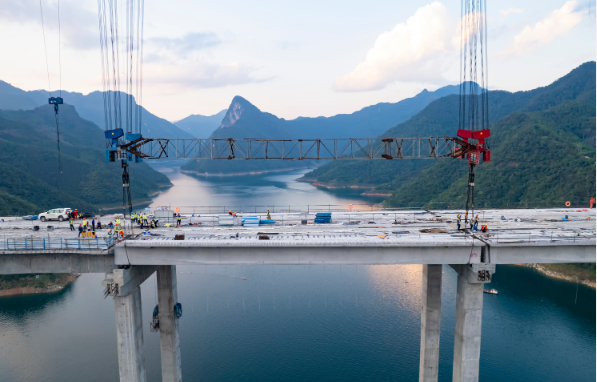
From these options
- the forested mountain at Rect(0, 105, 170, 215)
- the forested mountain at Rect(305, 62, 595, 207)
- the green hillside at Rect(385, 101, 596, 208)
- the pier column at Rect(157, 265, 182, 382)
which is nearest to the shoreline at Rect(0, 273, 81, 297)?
the forested mountain at Rect(0, 105, 170, 215)

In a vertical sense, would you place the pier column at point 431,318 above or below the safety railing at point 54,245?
below

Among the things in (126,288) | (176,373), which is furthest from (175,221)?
(176,373)

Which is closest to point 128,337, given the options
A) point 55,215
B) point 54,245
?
point 54,245

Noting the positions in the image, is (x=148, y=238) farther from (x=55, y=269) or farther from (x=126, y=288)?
(x=55, y=269)

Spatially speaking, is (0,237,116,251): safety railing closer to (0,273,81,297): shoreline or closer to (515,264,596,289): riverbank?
(0,273,81,297): shoreline

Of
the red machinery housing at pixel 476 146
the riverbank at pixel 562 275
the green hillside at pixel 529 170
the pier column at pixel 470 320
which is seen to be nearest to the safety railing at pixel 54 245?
the pier column at pixel 470 320

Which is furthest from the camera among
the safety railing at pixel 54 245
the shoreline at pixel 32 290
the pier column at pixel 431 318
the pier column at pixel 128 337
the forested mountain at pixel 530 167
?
the forested mountain at pixel 530 167

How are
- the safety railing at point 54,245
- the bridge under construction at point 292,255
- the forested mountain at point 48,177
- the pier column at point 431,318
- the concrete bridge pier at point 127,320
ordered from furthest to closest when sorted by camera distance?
the forested mountain at point 48,177 < the pier column at point 431,318 < the safety railing at point 54,245 < the bridge under construction at point 292,255 < the concrete bridge pier at point 127,320

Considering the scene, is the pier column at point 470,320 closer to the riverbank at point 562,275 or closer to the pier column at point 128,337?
the pier column at point 128,337
